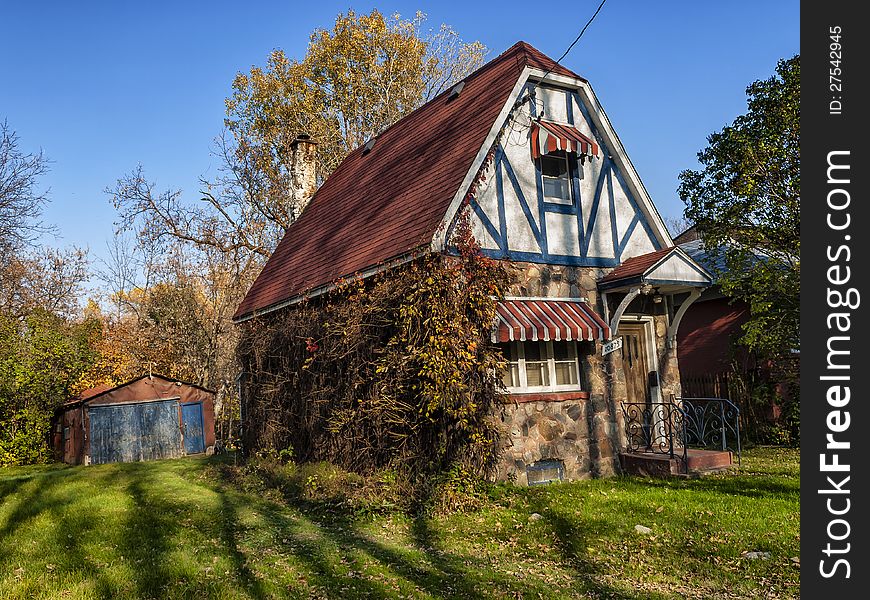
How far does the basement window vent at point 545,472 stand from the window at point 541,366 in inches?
47.9

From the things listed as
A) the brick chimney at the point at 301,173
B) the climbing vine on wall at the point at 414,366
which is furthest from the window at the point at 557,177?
the brick chimney at the point at 301,173

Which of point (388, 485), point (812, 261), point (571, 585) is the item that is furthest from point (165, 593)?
point (812, 261)

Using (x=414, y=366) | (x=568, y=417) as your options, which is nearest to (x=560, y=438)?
(x=568, y=417)

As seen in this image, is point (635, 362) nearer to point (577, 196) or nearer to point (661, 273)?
point (661, 273)

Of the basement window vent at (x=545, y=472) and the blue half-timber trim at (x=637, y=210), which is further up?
the blue half-timber trim at (x=637, y=210)

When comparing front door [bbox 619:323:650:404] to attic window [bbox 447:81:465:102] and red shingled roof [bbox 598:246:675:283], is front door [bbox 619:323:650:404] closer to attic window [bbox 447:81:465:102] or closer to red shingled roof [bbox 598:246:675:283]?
red shingled roof [bbox 598:246:675:283]

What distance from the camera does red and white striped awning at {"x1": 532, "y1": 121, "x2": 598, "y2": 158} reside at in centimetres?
1195

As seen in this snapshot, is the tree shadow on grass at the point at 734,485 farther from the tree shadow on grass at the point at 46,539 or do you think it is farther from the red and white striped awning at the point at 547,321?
the tree shadow on grass at the point at 46,539

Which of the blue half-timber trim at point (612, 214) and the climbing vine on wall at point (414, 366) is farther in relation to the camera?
the blue half-timber trim at point (612, 214)

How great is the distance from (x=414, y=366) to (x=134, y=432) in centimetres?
1646

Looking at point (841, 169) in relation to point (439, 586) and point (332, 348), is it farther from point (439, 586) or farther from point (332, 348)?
point (332, 348)

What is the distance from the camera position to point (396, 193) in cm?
1372

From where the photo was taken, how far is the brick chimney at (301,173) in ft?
71.6

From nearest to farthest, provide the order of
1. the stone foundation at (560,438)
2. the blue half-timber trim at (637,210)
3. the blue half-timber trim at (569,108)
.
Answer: the stone foundation at (560,438)
the blue half-timber trim at (569,108)
the blue half-timber trim at (637,210)
